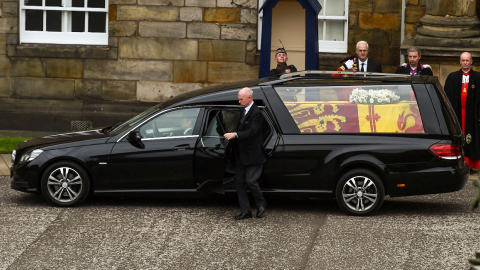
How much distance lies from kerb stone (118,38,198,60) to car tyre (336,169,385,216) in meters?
7.27

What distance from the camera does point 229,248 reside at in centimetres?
712

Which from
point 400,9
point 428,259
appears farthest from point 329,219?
point 400,9

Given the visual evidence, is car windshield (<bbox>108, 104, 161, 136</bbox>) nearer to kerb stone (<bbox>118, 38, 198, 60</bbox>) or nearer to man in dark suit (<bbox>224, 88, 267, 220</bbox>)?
man in dark suit (<bbox>224, 88, 267, 220</bbox>)

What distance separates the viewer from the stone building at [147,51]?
14836 mm

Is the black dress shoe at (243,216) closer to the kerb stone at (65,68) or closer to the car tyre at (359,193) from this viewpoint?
the car tyre at (359,193)

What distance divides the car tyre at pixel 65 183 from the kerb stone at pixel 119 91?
6.70m

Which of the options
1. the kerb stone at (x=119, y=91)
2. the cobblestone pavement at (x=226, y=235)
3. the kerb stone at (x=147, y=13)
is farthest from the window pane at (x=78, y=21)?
the cobblestone pavement at (x=226, y=235)

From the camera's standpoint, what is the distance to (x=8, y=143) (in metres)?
13.4

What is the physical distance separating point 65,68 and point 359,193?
859cm

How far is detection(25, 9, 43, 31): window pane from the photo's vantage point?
15414 millimetres

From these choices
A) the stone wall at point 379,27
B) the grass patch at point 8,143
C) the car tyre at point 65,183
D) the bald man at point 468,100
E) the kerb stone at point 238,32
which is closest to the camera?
the car tyre at point 65,183

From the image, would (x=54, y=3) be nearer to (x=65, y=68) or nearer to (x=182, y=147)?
(x=65, y=68)

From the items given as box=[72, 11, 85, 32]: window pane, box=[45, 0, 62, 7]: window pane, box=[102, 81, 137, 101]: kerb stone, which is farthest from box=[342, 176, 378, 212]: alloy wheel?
box=[45, 0, 62, 7]: window pane

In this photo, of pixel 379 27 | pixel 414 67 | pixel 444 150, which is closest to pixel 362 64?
pixel 414 67
